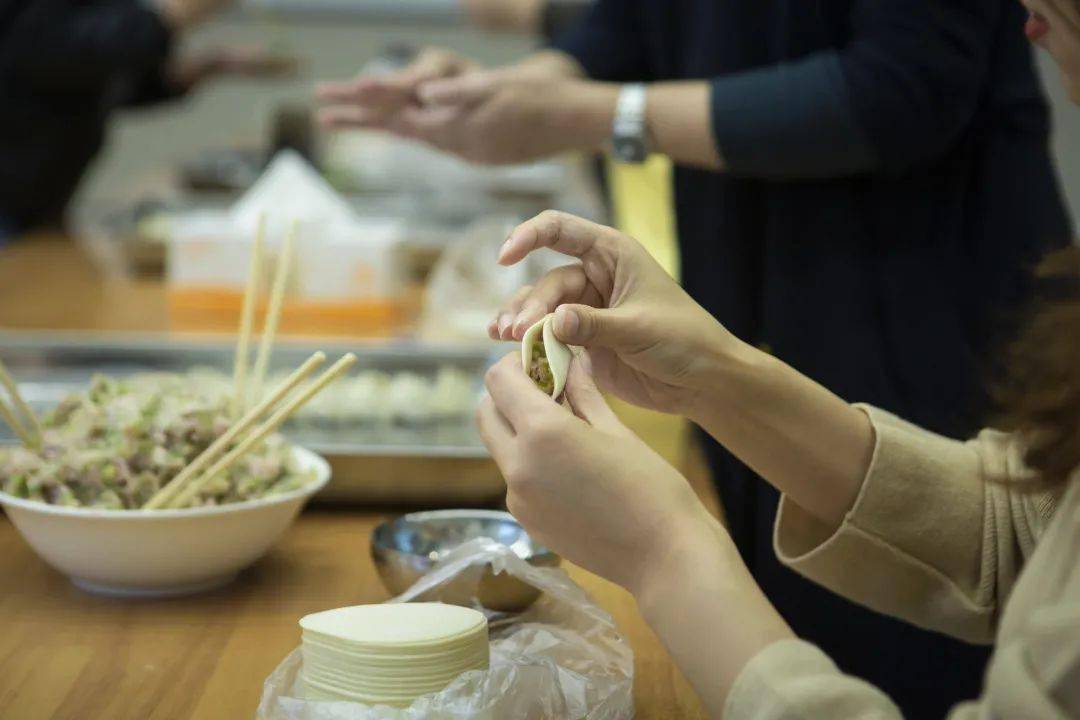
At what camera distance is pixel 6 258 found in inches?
122

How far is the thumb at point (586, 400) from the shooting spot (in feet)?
3.23

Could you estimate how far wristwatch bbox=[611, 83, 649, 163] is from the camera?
72.1 inches

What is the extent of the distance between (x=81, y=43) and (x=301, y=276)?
1591 mm

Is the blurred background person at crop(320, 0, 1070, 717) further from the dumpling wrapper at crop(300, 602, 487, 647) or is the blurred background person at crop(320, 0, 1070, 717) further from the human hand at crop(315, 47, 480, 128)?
the dumpling wrapper at crop(300, 602, 487, 647)

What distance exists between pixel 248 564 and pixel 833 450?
1.86ft

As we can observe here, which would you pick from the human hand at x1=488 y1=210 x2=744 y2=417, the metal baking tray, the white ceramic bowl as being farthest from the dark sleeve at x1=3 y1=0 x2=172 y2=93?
the human hand at x1=488 y1=210 x2=744 y2=417

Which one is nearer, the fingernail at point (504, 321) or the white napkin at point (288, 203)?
the fingernail at point (504, 321)

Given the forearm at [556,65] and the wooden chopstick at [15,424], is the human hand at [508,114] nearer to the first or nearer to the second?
the forearm at [556,65]

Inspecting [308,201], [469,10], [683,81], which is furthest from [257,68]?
[683,81]

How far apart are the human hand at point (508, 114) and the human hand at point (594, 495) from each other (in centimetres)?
101

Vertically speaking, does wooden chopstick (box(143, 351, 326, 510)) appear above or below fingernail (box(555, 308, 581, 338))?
below

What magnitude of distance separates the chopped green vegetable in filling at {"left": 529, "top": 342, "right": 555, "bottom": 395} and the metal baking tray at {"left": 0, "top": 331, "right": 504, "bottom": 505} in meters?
0.53

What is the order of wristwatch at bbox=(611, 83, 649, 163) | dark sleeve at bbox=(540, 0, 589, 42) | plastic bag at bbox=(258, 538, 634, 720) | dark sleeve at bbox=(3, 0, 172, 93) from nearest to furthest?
1. plastic bag at bbox=(258, 538, 634, 720)
2. wristwatch at bbox=(611, 83, 649, 163)
3. dark sleeve at bbox=(3, 0, 172, 93)
4. dark sleeve at bbox=(540, 0, 589, 42)

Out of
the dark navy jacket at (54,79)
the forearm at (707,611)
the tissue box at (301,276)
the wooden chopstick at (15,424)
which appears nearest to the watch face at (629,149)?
the tissue box at (301,276)
